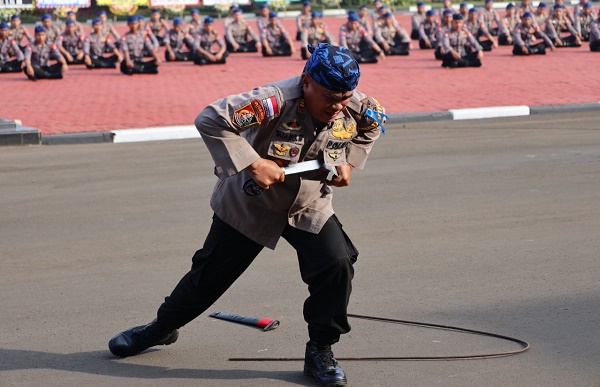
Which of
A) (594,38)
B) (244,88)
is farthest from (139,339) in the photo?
(594,38)

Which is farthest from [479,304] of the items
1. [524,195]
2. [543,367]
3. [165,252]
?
[524,195]

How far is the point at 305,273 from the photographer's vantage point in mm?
4414

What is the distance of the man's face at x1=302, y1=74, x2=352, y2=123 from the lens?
4.13 m

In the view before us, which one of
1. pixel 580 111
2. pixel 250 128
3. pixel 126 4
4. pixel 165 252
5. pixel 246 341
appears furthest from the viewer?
pixel 126 4

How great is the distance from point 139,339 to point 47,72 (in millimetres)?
18584

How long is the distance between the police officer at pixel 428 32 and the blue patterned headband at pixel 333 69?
25744 mm

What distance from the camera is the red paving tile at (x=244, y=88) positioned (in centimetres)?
1608

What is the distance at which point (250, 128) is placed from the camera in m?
4.29

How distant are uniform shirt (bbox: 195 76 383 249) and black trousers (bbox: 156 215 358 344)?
0.22 ft

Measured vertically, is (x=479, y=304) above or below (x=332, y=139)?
below

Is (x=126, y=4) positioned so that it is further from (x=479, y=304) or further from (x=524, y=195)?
(x=479, y=304)

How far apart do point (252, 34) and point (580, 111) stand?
599 inches

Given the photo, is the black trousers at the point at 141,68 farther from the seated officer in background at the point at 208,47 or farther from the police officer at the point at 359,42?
the police officer at the point at 359,42

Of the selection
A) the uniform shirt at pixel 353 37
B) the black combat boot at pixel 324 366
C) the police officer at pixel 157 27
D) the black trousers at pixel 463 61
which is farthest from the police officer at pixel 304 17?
the black combat boot at pixel 324 366
